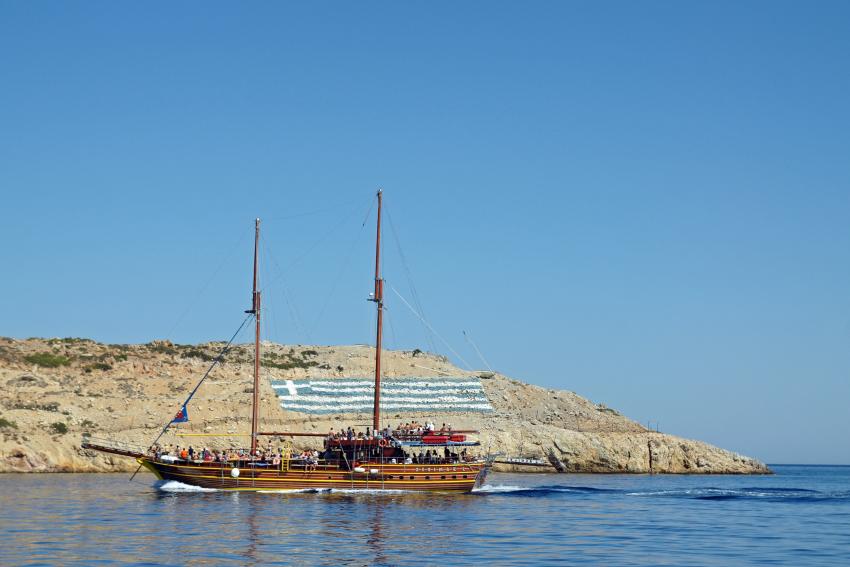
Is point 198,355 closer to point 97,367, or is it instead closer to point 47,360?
point 97,367

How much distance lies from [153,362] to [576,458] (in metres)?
50.2

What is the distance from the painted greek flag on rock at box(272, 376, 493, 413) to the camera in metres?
111

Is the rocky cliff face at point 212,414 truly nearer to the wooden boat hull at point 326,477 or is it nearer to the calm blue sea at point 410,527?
the calm blue sea at point 410,527

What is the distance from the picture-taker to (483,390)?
124m

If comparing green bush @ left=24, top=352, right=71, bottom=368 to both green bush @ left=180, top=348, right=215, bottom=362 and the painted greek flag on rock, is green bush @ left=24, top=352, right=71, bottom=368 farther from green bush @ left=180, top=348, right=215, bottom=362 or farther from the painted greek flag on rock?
the painted greek flag on rock

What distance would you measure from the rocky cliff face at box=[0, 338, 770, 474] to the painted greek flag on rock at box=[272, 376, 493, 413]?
6.47ft

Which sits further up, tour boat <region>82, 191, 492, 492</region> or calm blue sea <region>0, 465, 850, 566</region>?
tour boat <region>82, 191, 492, 492</region>

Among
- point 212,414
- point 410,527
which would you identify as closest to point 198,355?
→ point 212,414

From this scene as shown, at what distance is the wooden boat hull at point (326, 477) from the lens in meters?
64.0

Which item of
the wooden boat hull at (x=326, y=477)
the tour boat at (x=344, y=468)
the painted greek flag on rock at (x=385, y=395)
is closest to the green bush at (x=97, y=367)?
the painted greek flag on rock at (x=385, y=395)

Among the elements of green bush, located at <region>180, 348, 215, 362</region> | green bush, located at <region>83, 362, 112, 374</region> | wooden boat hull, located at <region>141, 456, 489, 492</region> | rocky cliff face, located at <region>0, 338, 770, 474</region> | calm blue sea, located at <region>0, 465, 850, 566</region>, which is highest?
green bush, located at <region>180, 348, 215, 362</region>

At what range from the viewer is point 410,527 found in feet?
146

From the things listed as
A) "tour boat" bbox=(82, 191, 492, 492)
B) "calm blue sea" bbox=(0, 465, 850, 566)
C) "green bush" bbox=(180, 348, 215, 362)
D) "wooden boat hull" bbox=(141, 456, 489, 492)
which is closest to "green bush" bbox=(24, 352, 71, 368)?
"green bush" bbox=(180, 348, 215, 362)

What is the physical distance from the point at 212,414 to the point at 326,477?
38.6m
